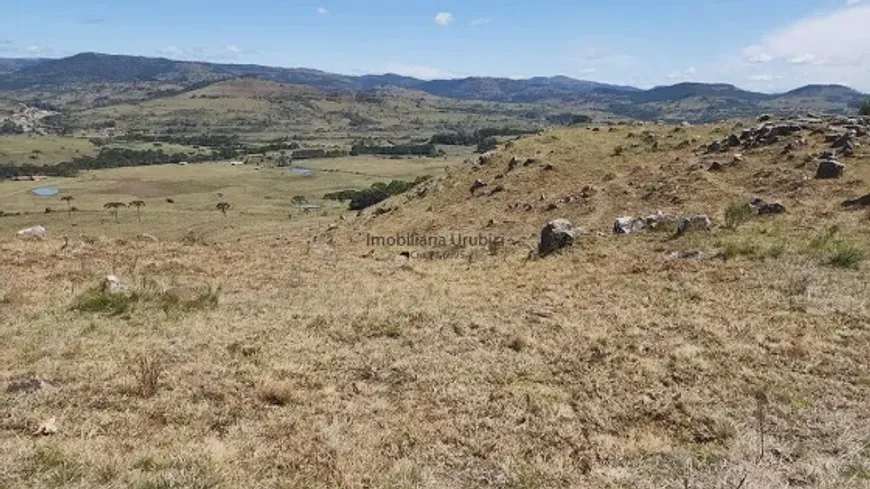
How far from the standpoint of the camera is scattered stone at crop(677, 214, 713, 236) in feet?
93.8

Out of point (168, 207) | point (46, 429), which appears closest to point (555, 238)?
point (46, 429)

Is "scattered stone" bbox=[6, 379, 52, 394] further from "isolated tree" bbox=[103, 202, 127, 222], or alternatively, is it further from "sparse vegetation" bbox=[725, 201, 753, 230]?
"isolated tree" bbox=[103, 202, 127, 222]

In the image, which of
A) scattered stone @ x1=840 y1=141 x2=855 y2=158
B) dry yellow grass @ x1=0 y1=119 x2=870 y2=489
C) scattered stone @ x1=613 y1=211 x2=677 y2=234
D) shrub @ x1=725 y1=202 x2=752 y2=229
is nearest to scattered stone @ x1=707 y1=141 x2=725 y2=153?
scattered stone @ x1=840 y1=141 x2=855 y2=158

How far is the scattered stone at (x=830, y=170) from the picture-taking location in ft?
112

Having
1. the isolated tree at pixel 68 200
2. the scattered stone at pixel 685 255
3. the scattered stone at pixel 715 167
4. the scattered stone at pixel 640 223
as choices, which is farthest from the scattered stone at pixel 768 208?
the isolated tree at pixel 68 200

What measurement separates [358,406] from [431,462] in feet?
8.56

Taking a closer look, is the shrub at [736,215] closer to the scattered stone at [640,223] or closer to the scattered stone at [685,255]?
the scattered stone at [640,223]

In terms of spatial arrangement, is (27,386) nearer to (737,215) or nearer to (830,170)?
(737,215)

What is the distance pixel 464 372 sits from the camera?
48.6 feet

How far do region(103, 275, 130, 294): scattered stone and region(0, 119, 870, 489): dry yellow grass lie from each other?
105 centimetres

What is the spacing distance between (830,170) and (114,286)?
33685mm

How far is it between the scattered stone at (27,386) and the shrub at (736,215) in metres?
25.4

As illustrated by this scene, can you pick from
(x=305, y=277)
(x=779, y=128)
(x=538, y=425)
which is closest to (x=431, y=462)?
(x=538, y=425)

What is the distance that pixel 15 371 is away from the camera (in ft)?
46.4
